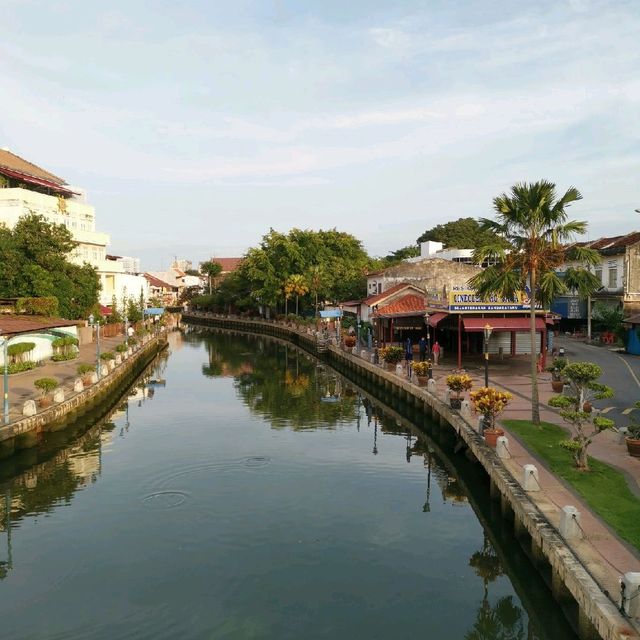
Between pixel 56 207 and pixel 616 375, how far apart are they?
175ft

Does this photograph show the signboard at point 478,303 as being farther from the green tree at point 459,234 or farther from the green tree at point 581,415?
the green tree at point 459,234

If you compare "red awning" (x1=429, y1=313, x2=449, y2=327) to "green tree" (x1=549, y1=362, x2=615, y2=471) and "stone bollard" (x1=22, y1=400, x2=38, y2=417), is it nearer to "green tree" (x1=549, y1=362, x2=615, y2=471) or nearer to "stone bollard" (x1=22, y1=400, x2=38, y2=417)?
→ "green tree" (x1=549, y1=362, x2=615, y2=471)

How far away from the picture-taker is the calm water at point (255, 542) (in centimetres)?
1336

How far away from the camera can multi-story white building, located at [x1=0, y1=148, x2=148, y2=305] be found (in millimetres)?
58094

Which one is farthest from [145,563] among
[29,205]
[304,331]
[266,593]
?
[304,331]

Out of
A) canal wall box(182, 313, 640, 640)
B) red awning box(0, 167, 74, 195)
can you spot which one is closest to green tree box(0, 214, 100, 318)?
red awning box(0, 167, 74, 195)

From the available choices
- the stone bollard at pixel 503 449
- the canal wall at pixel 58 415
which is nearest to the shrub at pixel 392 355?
the canal wall at pixel 58 415

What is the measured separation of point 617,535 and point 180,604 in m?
9.57

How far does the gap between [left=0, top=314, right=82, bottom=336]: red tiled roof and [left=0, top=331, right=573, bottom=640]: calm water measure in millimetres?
7945

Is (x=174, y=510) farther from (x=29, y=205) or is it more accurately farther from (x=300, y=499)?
(x=29, y=205)

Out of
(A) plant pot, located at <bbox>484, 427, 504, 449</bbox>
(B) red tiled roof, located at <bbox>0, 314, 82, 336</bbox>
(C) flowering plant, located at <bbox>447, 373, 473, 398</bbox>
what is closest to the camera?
(A) plant pot, located at <bbox>484, 427, 504, 449</bbox>

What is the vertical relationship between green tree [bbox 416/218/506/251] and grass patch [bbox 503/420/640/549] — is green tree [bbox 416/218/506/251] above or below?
above

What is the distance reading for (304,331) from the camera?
7850 centimetres

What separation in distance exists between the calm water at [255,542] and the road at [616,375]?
754 centimetres
